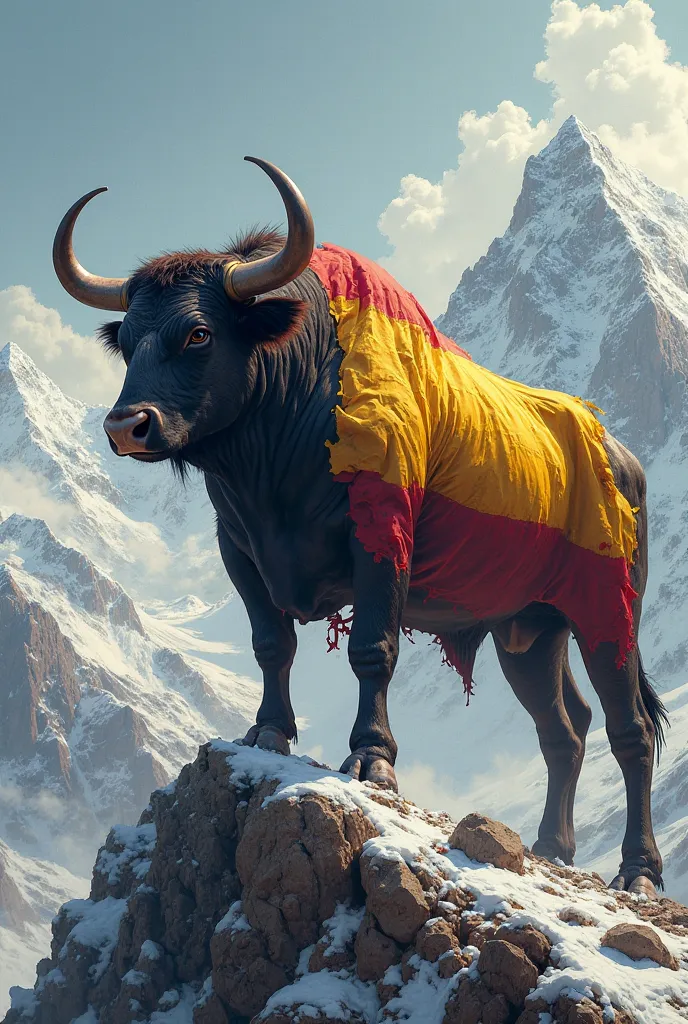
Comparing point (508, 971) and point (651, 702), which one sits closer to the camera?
point (508, 971)

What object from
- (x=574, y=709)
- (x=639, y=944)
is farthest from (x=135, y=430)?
(x=574, y=709)

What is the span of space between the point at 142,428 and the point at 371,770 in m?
3.08

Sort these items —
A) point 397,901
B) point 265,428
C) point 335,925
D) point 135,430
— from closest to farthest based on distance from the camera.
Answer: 1. point 397,901
2. point 335,925
3. point 135,430
4. point 265,428

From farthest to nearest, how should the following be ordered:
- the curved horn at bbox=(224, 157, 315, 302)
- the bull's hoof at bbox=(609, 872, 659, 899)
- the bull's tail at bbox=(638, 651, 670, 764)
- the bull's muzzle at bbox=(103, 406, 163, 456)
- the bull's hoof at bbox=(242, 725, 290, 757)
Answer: the bull's tail at bbox=(638, 651, 670, 764), the bull's hoof at bbox=(609, 872, 659, 899), the bull's hoof at bbox=(242, 725, 290, 757), the curved horn at bbox=(224, 157, 315, 302), the bull's muzzle at bbox=(103, 406, 163, 456)

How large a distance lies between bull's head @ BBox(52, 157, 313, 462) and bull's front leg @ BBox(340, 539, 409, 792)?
1.59 metres

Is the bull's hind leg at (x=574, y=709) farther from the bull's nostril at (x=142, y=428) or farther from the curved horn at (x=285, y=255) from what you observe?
the bull's nostril at (x=142, y=428)

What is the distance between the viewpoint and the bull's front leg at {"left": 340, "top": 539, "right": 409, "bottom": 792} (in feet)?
31.6

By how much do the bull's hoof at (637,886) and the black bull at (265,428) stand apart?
2813mm

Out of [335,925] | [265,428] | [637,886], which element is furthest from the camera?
[637,886]

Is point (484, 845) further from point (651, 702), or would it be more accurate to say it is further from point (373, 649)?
point (651, 702)

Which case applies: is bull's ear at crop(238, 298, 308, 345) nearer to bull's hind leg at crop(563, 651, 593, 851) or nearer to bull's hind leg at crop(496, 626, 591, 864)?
bull's hind leg at crop(496, 626, 591, 864)

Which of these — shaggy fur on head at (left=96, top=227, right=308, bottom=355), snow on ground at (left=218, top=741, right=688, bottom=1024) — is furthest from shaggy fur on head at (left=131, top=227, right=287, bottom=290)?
snow on ground at (left=218, top=741, right=688, bottom=1024)

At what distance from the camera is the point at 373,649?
9633 mm

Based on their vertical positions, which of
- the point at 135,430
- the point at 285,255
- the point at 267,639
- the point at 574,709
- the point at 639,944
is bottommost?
the point at 639,944
